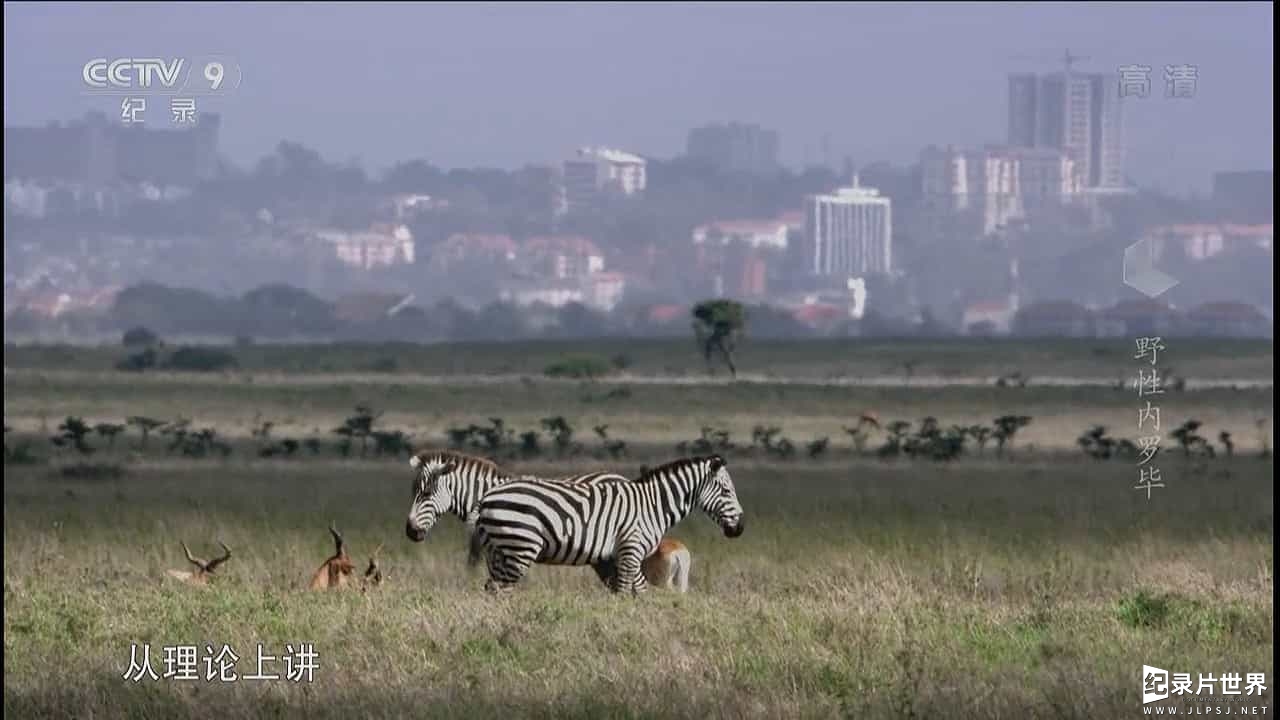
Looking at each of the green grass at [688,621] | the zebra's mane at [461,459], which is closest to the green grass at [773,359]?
the green grass at [688,621]

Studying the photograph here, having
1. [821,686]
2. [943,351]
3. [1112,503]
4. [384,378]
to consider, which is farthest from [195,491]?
[943,351]

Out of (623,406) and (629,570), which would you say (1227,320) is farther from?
(629,570)

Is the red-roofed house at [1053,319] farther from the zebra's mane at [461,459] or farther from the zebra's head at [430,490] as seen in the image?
the zebra's head at [430,490]

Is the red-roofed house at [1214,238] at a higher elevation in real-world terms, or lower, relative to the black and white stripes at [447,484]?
higher

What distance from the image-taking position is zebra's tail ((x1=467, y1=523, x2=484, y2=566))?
48.9 ft

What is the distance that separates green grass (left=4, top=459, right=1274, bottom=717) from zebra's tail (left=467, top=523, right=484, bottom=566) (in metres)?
0.22

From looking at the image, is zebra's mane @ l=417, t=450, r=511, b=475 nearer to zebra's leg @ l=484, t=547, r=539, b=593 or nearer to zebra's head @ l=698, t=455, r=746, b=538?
zebra's leg @ l=484, t=547, r=539, b=593

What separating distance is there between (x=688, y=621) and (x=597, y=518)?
1.08m

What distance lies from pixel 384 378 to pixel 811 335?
396 feet

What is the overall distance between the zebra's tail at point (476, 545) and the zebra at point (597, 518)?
0.04ft

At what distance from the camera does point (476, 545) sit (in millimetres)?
15266

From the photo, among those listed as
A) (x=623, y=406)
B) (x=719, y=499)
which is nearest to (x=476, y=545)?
(x=719, y=499)

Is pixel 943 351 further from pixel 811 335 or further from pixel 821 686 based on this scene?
pixel 821 686

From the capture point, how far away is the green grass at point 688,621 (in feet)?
39.6
